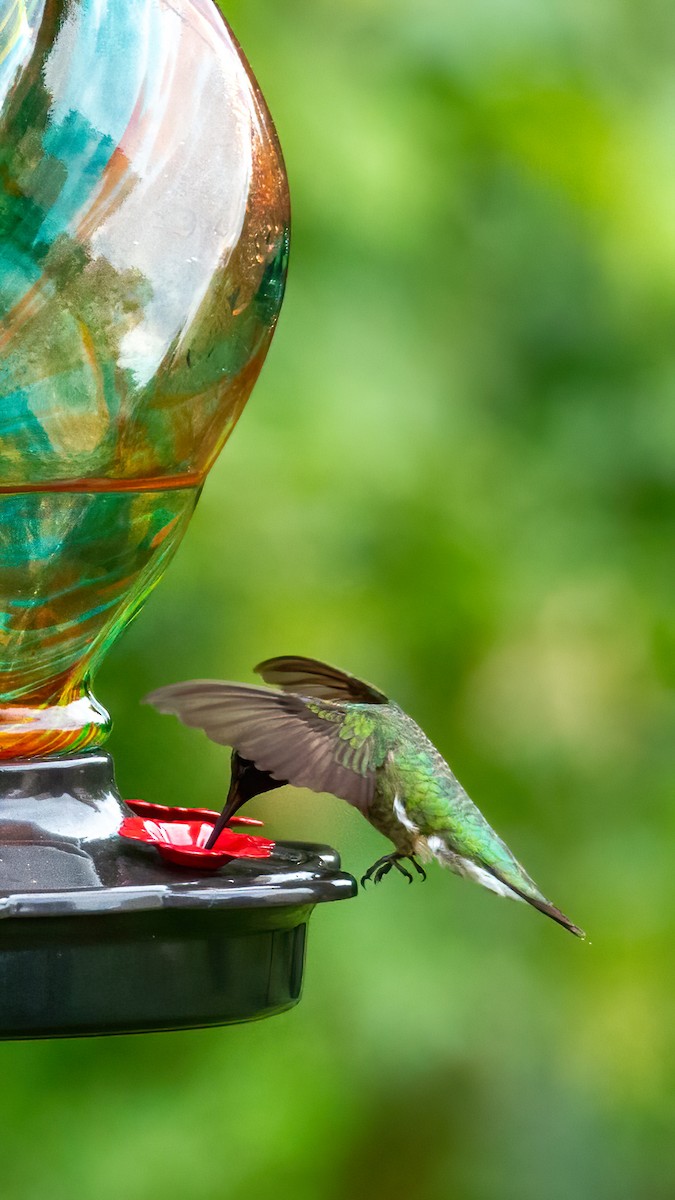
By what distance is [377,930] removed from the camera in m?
3.57

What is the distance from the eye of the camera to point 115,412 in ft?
5.19

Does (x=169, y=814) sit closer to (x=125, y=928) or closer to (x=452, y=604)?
(x=125, y=928)

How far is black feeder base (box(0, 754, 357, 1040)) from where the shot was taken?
1.32 meters

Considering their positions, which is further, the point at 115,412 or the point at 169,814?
the point at 169,814

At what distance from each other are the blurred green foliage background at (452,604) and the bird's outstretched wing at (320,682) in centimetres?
105

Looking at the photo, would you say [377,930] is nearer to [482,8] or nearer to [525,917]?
[525,917]

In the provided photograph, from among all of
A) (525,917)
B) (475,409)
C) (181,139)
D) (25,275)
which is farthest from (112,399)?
(525,917)

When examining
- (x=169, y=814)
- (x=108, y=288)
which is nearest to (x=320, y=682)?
(x=169, y=814)

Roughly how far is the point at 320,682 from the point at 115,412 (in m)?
0.76

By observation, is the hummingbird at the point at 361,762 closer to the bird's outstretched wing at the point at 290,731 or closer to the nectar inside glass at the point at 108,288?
the bird's outstretched wing at the point at 290,731

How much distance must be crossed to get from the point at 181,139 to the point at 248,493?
1.78 meters

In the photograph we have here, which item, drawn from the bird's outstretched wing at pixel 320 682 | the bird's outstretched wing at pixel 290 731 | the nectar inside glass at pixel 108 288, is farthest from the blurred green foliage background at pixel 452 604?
the nectar inside glass at pixel 108 288

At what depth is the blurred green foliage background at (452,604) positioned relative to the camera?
338cm

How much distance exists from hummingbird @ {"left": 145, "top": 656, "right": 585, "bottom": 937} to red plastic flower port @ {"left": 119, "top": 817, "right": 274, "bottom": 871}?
10cm
